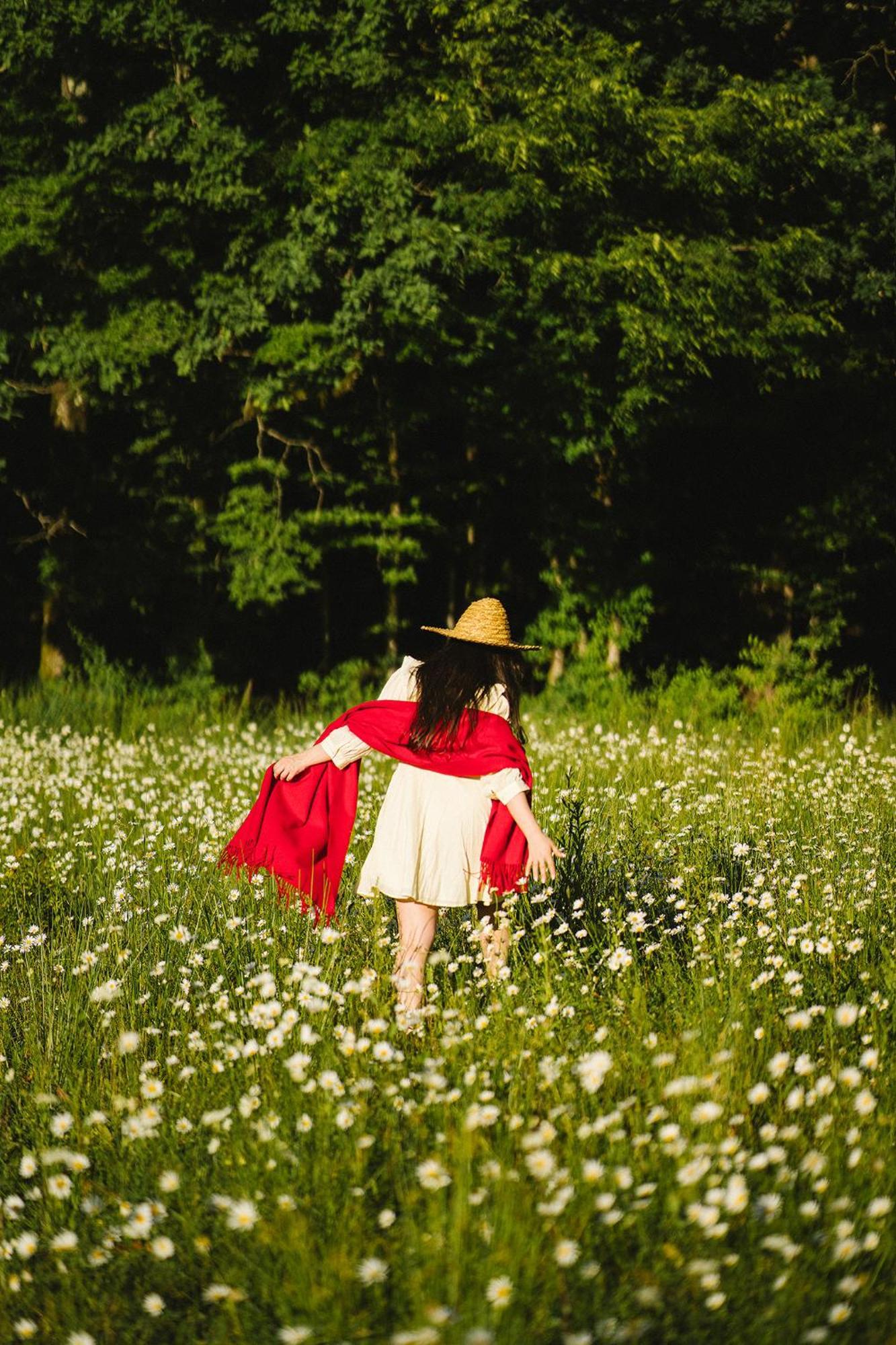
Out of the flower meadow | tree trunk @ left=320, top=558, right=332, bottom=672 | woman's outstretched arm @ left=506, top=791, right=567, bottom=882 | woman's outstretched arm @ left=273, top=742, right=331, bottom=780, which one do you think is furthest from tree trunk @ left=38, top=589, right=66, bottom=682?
woman's outstretched arm @ left=506, top=791, right=567, bottom=882

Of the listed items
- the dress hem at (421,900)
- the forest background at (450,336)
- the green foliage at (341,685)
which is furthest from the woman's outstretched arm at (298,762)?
the green foliage at (341,685)

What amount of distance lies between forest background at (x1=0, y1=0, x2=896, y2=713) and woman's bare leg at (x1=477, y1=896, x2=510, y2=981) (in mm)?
8838

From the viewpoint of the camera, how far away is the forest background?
42.2 feet

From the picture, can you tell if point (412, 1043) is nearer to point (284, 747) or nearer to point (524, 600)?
point (284, 747)

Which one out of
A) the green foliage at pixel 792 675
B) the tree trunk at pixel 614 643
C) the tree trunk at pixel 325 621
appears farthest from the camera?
the tree trunk at pixel 325 621

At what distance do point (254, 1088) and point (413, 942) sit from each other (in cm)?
145

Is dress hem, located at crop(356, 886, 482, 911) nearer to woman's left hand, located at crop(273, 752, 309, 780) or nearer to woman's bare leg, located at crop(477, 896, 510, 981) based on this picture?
woman's bare leg, located at crop(477, 896, 510, 981)

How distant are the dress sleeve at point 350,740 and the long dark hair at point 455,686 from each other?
0.08 meters

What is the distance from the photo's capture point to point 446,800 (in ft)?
16.0

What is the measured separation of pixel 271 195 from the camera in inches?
550

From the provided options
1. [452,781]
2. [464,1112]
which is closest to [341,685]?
[452,781]

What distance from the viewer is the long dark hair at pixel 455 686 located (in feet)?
15.8

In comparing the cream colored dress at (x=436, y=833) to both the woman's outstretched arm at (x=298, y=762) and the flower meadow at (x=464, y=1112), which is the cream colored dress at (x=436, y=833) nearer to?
the flower meadow at (x=464, y=1112)

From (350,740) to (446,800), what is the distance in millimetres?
513
